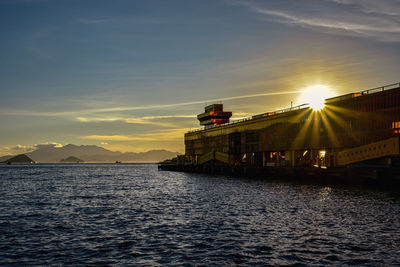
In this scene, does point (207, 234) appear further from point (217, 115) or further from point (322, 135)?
point (217, 115)

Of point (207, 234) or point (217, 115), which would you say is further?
point (217, 115)

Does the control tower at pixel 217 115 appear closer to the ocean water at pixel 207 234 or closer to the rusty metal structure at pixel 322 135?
the rusty metal structure at pixel 322 135

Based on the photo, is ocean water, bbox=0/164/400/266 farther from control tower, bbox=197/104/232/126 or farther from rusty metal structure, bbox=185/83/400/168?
control tower, bbox=197/104/232/126

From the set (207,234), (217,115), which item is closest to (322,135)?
(207,234)

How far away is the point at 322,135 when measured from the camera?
272 ft

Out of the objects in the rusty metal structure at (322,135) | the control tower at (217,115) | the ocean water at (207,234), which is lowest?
the ocean water at (207,234)

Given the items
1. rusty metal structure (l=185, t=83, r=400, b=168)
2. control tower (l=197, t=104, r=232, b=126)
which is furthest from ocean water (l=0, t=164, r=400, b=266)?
control tower (l=197, t=104, r=232, b=126)

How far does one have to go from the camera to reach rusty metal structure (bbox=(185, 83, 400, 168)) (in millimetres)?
66625

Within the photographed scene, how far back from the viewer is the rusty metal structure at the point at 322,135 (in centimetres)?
6662

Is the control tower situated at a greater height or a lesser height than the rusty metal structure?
greater

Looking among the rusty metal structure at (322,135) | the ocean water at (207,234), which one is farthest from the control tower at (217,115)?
the ocean water at (207,234)

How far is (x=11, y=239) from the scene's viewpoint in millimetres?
24234

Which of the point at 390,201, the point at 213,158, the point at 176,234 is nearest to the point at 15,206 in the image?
the point at 176,234

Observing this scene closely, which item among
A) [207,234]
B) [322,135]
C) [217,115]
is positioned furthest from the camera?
[217,115]
